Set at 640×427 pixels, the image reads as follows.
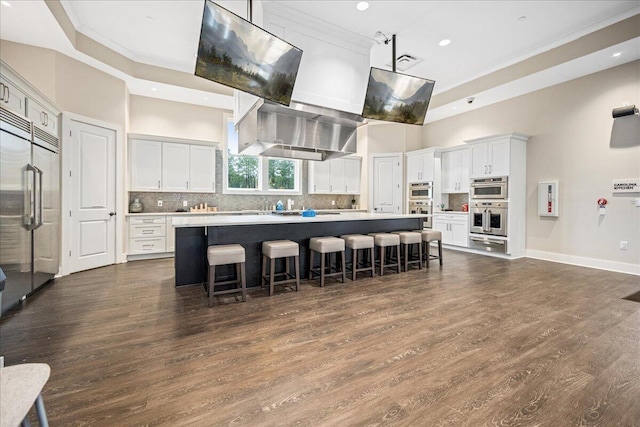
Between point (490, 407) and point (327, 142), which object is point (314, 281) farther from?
point (490, 407)

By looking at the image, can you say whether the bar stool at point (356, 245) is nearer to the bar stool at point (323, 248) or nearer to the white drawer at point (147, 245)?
the bar stool at point (323, 248)

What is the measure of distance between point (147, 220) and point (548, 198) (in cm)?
780

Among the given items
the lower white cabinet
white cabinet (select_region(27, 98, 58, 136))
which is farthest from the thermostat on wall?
white cabinet (select_region(27, 98, 58, 136))

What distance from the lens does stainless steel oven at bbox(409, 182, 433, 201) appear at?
7355 mm

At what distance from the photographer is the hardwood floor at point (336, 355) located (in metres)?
1.60

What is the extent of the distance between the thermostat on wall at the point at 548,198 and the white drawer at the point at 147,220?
750cm

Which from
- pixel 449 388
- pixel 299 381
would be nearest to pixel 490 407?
pixel 449 388

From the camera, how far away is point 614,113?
15.5 feet

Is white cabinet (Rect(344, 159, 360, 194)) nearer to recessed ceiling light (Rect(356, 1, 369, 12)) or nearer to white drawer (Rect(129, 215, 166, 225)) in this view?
recessed ceiling light (Rect(356, 1, 369, 12))

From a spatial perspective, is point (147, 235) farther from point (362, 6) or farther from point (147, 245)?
point (362, 6)

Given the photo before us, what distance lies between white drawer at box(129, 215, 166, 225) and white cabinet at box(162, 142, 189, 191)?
0.62m

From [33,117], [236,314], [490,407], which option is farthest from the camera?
[33,117]

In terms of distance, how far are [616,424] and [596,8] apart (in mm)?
5302

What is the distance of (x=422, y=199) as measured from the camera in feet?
24.7
